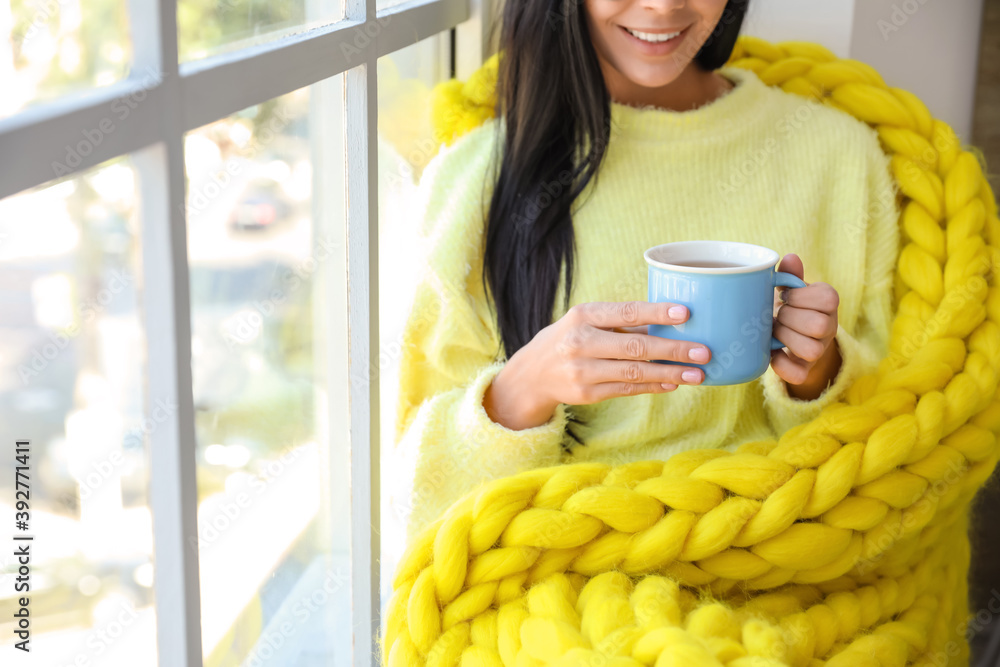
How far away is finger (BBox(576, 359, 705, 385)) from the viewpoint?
0.70 metres

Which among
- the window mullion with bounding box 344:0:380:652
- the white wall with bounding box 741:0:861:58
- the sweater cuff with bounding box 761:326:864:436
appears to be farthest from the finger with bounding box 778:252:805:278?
the white wall with bounding box 741:0:861:58

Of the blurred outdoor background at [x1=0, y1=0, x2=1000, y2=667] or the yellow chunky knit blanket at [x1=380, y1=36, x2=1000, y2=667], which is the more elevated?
the blurred outdoor background at [x1=0, y1=0, x2=1000, y2=667]

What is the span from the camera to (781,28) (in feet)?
4.12

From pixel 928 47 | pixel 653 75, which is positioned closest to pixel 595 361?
pixel 653 75

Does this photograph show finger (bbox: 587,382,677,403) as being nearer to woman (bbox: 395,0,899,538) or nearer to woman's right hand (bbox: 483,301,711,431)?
woman's right hand (bbox: 483,301,711,431)

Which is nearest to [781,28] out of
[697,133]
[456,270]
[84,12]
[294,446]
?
[697,133]

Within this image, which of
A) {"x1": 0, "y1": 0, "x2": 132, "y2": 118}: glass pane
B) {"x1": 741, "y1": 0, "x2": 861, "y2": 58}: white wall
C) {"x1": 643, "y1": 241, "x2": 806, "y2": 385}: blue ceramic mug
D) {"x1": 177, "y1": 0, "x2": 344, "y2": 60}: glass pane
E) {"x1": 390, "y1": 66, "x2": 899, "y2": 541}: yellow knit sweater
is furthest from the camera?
{"x1": 741, "y1": 0, "x2": 861, "y2": 58}: white wall

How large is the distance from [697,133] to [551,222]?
0.70 ft

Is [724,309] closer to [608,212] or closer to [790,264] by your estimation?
[790,264]

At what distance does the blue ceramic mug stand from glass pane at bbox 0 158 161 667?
40cm

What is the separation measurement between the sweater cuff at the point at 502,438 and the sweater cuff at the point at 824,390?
0.75 ft

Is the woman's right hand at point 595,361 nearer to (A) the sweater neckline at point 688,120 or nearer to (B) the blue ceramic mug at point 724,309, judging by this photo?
(B) the blue ceramic mug at point 724,309

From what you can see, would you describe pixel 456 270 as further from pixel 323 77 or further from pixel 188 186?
pixel 188 186

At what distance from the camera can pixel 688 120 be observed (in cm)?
106
